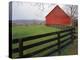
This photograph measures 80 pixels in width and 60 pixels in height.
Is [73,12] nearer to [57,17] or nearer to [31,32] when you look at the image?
[57,17]

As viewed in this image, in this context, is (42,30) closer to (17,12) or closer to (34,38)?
(34,38)

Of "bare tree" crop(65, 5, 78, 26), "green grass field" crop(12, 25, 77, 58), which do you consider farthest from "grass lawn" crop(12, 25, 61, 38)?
"bare tree" crop(65, 5, 78, 26)

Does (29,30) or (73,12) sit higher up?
(73,12)

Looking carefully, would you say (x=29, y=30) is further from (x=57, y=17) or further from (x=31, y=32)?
(x=57, y=17)

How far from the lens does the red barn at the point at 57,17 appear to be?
Answer: 5.50 ft

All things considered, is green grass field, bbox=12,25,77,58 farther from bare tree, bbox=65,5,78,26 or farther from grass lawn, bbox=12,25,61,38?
bare tree, bbox=65,5,78,26

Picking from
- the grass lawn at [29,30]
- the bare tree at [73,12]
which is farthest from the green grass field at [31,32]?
the bare tree at [73,12]

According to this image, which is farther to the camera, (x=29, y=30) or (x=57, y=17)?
(x=57, y=17)

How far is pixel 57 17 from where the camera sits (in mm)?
1703

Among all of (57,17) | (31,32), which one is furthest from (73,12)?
(31,32)

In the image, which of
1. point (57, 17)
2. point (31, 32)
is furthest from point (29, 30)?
point (57, 17)

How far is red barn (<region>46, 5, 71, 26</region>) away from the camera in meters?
1.68

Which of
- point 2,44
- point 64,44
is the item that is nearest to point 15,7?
point 2,44

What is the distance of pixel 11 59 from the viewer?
5.11 ft
